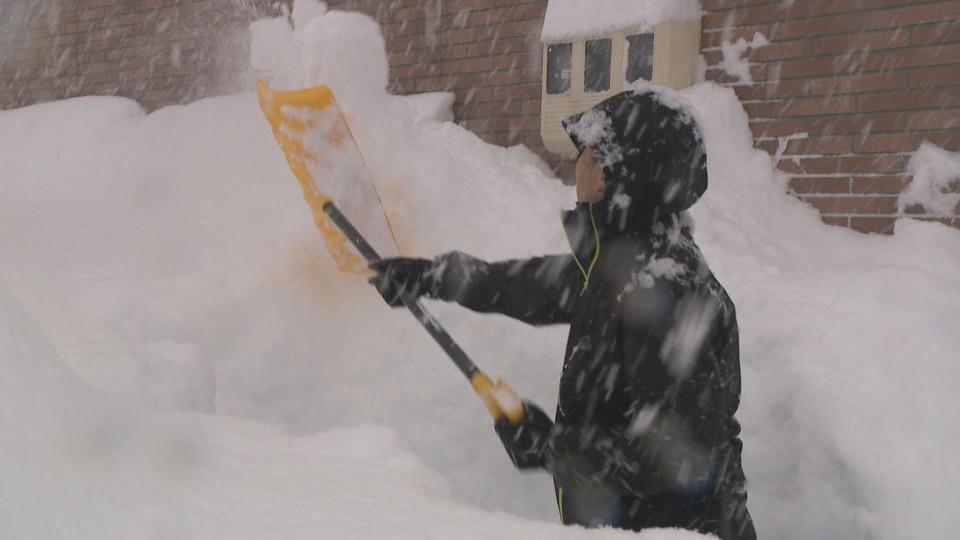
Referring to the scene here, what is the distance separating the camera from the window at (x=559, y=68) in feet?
15.3

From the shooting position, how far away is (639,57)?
14.2ft

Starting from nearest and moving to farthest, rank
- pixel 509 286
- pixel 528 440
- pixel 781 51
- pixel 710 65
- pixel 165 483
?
pixel 165 483, pixel 528 440, pixel 509 286, pixel 781 51, pixel 710 65

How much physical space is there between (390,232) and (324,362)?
66cm

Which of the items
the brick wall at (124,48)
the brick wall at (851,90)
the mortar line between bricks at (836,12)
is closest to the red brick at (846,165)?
the brick wall at (851,90)

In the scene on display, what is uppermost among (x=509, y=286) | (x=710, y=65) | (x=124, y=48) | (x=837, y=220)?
(x=710, y=65)

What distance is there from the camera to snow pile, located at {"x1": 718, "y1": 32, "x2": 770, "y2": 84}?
4047 millimetres

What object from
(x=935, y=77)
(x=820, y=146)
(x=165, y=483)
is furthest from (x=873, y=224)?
(x=165, y=483)

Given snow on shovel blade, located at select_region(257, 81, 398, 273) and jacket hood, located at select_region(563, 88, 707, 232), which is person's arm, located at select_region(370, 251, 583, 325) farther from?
snow on shovel blade, located at select_region(257, 81, 398, 273)

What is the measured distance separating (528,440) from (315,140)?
173cm

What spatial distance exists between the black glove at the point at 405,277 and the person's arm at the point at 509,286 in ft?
0.09

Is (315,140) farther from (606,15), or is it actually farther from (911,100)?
(911,100)

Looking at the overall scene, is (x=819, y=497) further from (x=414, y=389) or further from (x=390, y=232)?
(x=390, y=232)

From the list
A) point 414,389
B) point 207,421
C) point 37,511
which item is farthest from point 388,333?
point 37,511

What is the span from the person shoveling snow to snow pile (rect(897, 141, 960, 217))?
174cm
